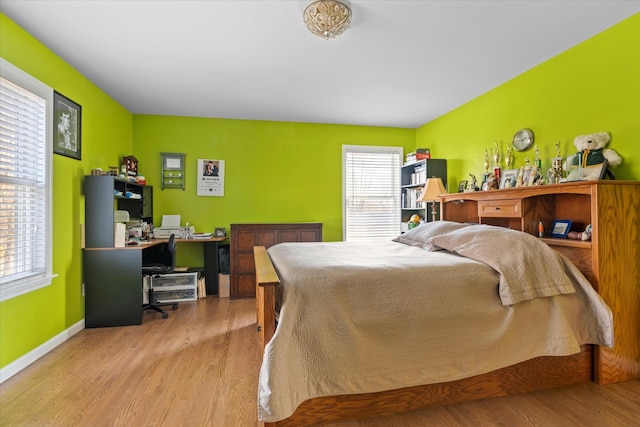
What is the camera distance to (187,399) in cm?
195

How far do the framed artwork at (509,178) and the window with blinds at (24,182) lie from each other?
402 centimetres

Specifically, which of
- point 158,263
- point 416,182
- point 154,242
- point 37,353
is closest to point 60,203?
point 154,242

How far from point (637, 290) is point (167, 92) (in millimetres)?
4342

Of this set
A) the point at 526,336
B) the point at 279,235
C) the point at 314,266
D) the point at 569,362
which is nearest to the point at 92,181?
the point at 279,235

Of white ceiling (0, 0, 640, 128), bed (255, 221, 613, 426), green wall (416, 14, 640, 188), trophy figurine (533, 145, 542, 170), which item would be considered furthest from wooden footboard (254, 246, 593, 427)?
white ceiling (0, 0, 640, 128)

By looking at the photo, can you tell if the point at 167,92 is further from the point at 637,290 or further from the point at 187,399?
the point at 637,290

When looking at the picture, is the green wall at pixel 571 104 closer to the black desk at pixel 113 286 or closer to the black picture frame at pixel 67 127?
the black desk at pixel 113 286

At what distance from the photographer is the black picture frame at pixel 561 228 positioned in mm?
2445

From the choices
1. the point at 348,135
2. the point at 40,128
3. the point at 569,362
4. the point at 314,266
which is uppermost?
the point at 348,135

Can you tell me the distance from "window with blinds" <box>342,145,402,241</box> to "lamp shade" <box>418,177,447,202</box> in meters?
1.11

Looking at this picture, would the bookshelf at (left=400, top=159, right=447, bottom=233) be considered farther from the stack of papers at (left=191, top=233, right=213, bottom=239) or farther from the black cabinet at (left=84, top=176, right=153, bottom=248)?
the black cabinet at (left=84, top=176, right=153, bottom=248)

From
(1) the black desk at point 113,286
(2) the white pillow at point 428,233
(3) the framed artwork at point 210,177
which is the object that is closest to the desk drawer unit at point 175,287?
(1) the black desk at point 113,286

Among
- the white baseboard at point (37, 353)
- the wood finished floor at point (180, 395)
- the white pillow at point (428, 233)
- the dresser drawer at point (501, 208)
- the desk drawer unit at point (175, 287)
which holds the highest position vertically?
the dresser drawer at point (501, 208)

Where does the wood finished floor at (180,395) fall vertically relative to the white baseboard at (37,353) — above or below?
below
